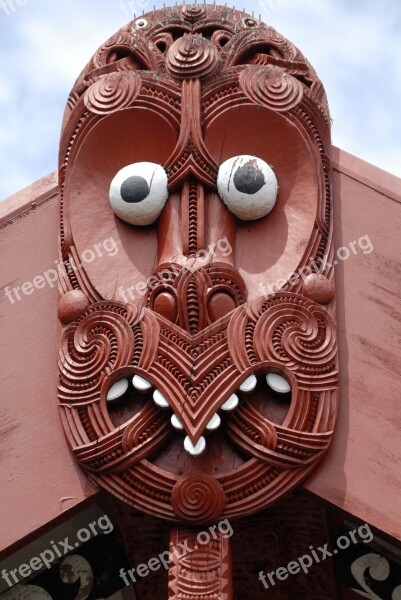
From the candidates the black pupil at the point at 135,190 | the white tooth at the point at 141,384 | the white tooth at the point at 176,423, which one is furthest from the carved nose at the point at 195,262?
the white tooth at the point at 176,423

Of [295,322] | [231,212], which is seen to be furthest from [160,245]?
[295,322]

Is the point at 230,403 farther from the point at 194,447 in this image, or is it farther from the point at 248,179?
the point at 248,179

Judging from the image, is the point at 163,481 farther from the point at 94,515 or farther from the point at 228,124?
the point at 228,124

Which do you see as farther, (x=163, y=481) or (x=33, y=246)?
(x=33, y=246)

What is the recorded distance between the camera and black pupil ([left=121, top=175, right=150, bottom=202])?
6.66 m

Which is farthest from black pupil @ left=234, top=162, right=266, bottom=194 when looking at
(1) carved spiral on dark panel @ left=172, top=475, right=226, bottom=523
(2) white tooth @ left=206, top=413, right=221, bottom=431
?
(1) carved spiral on dark panel @ left=172, top=475, right=226, bottom=523

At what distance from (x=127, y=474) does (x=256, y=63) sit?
2.50 metres

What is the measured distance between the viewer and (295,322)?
6.29 meters

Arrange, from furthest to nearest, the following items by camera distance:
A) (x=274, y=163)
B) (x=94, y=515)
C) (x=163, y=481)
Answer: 1. (x=274, y=163)
2. (x=94, y=515)
3. (x=163, y=481)

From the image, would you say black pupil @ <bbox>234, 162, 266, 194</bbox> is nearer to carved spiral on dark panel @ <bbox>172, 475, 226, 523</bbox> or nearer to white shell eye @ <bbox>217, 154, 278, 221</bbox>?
white shell eye @ <bbox>217, 154, 278, 221</bbox>

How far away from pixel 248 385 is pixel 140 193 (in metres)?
1.27

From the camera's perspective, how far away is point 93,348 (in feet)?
20.7

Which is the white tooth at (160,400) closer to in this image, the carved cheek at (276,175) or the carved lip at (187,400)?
the carved lip at (187,400)

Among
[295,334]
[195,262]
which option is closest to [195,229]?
[195,262]
